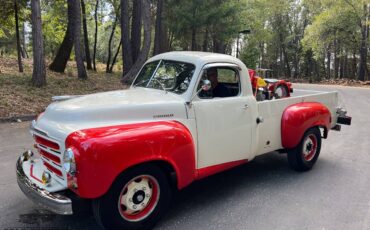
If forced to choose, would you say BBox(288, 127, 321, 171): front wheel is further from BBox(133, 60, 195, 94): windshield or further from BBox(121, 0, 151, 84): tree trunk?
BBox(121, 0, 151, 84): tree trunk

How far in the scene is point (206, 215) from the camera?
4262 mm

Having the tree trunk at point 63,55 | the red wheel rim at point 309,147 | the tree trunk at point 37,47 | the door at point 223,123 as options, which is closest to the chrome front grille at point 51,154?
the door at point 223,123

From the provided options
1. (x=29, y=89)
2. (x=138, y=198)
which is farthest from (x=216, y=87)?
(x=29, y=89)

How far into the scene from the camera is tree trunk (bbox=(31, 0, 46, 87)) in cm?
1142

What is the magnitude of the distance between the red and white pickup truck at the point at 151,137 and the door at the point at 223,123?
0.01 metres

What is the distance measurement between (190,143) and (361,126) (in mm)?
7613

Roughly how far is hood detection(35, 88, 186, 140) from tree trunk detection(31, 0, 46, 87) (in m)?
8.50

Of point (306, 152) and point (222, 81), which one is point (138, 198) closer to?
point (222, 81)

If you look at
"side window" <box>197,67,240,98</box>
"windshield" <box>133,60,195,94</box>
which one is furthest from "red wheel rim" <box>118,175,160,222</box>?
"side window" <box>197,67,240,98</box>

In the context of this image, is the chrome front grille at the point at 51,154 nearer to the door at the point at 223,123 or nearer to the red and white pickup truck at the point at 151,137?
Result: the red and white pickup truck at the point at 151,137

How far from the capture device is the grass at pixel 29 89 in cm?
1027

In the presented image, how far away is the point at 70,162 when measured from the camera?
10.7 feet

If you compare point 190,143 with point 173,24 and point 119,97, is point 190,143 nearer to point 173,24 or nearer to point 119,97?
point 119,97

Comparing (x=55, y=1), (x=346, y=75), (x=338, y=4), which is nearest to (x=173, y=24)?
(x=55, y=1)
